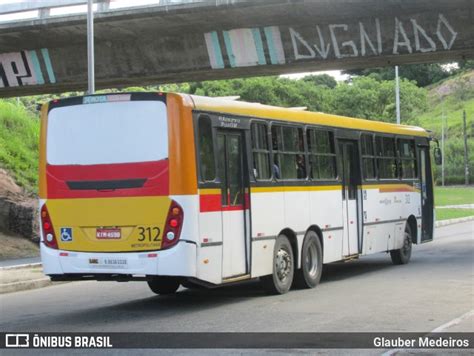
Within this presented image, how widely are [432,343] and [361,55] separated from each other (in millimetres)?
12869

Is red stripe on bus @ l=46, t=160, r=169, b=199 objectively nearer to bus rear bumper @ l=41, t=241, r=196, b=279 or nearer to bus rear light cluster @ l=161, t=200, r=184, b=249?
bus rear light cluster @ l=161, t=200, r=184, b=249

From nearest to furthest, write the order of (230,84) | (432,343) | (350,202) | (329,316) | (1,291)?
(432,343) < (329,316) < (1,291) < (350,202) < (230,84)

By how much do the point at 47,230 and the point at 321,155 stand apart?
5.49m

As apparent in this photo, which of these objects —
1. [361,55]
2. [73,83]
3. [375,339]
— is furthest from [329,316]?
[73,83]

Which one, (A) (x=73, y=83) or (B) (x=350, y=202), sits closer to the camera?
(B) (x=350, y=202)

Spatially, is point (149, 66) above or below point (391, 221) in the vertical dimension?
above

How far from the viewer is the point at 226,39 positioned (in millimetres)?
22312

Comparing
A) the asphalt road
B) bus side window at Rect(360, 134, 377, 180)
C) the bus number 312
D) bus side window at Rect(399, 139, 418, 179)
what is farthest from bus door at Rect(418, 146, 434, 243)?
the bus number 312

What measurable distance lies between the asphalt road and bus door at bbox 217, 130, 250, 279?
658mm

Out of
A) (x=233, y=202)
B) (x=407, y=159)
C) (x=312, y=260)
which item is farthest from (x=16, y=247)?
(x=233, y=202)

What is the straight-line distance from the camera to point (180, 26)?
22.3m

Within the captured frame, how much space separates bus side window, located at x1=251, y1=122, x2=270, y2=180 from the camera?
44.1 ft

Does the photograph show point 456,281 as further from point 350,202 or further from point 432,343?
point 432,343

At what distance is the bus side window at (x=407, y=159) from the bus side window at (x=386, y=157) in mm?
447
